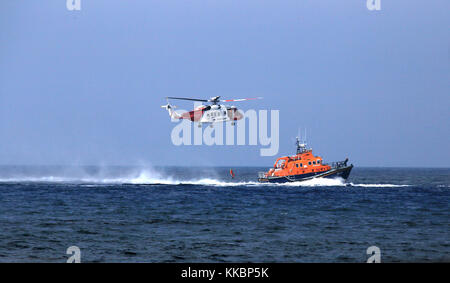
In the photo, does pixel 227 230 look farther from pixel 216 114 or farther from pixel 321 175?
pixel 321 175

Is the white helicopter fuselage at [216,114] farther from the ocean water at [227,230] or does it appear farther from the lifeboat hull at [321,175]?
the lifeboat hull at [321,175]

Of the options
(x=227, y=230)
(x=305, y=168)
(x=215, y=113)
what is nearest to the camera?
(x=227, y=230)

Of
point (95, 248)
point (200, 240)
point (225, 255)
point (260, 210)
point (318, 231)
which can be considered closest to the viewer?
point (225, 255)

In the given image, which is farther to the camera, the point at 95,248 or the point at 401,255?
the point at 95,248

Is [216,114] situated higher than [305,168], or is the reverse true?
[216,114]

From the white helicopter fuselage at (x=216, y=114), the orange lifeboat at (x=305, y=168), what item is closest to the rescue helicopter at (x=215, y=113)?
the white helicopter fuselage at (x=216, y=114)

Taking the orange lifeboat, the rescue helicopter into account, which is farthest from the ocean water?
the orange lifeboat

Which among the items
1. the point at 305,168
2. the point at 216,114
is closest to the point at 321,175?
the point at 305,168

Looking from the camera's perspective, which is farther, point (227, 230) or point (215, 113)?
point (215, 113)

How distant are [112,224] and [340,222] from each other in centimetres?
1675

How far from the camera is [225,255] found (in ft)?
76.3
